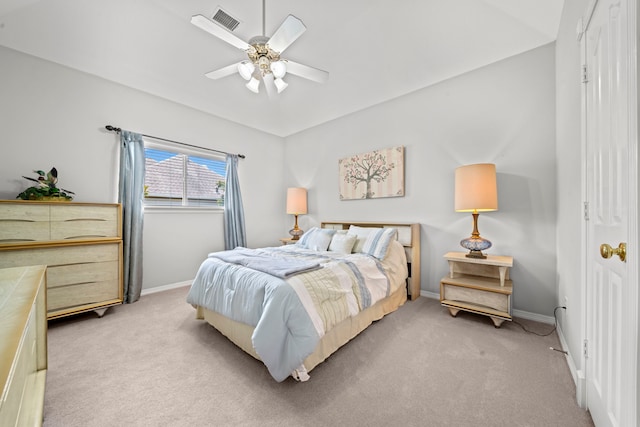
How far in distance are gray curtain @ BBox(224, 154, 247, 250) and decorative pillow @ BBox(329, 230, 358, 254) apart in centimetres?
189

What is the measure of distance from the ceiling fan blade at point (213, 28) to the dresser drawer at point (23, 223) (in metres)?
2.24

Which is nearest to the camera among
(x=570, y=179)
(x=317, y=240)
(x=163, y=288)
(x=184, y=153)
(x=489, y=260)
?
(x=570, y=179)

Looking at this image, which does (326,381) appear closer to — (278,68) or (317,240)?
(317,240)

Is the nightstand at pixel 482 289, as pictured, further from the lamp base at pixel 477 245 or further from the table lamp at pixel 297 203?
the table lamp at pixel 297 203

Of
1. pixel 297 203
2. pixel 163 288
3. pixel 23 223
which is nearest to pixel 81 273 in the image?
pixel 23 223

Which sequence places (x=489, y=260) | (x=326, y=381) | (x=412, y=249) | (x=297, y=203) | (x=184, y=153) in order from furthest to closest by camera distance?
(x=297, y=203) < (x=184, y=153) < (x=412, y=249) < (x=489, y=260) < (x=326, y=381)

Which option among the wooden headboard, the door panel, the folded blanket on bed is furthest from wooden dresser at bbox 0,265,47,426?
the wooden headboard

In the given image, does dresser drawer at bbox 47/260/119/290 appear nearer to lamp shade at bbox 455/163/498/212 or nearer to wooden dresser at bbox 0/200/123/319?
wooden dresser at bbox 0/200/123/319

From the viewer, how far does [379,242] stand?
9.18 feet

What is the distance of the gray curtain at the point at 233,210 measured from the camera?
4.13 meters

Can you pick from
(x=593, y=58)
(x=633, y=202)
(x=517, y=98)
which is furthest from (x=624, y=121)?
(x=517, y=98)

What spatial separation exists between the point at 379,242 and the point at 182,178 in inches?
123

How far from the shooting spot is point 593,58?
1.28 meters

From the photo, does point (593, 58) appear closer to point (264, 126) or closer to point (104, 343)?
point (104, 343)
